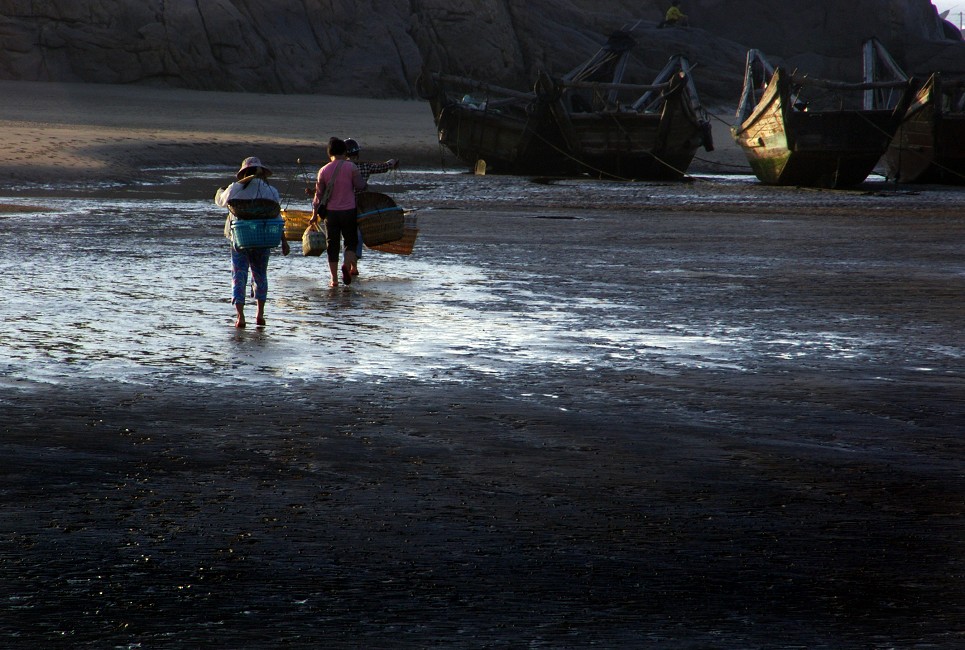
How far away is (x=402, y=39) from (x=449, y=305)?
5369 centimetres

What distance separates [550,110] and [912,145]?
32.2 ft

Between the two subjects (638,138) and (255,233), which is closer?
(255,233)

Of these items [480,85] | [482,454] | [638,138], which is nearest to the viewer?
[482,454]

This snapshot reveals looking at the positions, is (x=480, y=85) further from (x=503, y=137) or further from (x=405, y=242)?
A: (x=405, y=242)

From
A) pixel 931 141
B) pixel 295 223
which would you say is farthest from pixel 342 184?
pixel 931 141

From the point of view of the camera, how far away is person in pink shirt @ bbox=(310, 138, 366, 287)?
11.9m

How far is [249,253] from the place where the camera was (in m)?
9.52

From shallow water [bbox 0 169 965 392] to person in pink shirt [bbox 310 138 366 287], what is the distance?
0.26 meters

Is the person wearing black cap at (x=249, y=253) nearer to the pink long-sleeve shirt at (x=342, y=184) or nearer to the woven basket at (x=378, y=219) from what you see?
the pink long-sleeve shirt at (x=342, y=184)

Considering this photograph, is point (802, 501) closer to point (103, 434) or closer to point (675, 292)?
point (103, 434)

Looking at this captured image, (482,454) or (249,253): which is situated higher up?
(249,253)

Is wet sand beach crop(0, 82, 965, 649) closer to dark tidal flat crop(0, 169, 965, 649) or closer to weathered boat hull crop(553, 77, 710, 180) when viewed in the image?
dark tidal flat crop(0, 169, 965, 649)

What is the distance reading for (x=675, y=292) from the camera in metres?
11.7

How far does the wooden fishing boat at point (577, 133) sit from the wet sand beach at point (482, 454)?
2077 cm
